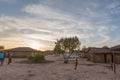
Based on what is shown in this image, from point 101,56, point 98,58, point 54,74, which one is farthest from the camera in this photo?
point 98,58

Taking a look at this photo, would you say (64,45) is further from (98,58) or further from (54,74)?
(54,74)

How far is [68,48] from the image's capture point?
1861 inches

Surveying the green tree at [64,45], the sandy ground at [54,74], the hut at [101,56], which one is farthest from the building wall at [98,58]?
the sandy ground at [54,74]

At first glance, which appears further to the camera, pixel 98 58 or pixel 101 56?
pixel 98 58

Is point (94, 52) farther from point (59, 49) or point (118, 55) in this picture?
point (59, 49)

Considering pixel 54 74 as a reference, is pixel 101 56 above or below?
above

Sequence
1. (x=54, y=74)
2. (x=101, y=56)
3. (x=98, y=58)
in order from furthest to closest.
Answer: (x=98, y=58) < (x=101, y=56) < (x=54, y=74)

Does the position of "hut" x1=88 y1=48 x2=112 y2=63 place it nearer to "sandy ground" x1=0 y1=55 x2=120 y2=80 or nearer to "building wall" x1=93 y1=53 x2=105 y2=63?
"building wall" x1=93 y1=53 x2=105 y2=63

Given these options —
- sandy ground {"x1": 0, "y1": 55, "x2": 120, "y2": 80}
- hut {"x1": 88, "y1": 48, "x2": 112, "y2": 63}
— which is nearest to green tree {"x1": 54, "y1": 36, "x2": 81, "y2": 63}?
hut {"x1": 88, "y1": 48, "x2": 112, "y2": 63}

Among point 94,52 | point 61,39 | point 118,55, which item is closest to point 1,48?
A: point 61,39

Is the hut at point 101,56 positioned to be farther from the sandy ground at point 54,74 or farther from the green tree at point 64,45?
the sandy ground at point 54,74

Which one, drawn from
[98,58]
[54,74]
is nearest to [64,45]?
[98,58]

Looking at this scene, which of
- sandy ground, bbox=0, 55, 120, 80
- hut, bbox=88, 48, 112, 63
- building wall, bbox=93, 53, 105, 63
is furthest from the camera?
building wall, bbox=93, 53, 105, 63

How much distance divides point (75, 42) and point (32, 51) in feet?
74.0
